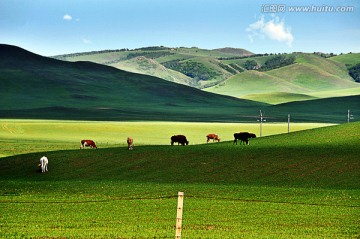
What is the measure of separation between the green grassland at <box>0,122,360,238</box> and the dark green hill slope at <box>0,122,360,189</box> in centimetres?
7

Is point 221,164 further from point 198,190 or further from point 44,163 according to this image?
point 198,190

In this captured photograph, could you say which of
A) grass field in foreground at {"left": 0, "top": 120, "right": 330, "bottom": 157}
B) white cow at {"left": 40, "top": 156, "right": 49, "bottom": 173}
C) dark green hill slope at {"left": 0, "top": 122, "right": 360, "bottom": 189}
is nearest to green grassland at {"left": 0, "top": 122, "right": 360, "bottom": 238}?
dark green hill slope at {"left": 0, "top": 122, "right": 360, "bottom": 189}

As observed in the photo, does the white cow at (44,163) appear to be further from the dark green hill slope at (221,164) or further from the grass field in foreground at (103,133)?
the grass field in foreground at (103,133)

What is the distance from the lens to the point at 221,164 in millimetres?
48031

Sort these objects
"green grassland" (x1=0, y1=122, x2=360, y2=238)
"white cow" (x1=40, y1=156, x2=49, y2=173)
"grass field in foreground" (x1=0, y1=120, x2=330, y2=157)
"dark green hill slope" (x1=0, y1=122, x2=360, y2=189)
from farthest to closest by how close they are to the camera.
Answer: "grass field in foreground" (x1=0, y1=120, x2=330, y2=157), "white cow" (x1=40, y1=156, x2=49, y2=173), "dark green hill slope" (x1=0, y1=122, x2=360, y2=189), "green grassland" (x1=0, y1=122, x2=360, y2=238)

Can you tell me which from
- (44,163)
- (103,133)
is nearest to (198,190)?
(44,163)

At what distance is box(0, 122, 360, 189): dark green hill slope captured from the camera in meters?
42.0

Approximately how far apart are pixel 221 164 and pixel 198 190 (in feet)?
43.3

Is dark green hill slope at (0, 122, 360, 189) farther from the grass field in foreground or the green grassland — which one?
the grass field in foreground

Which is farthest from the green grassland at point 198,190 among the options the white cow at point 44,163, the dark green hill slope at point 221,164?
the white cow at point 44,163

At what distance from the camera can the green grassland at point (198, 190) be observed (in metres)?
21.7

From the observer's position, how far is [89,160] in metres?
51.9

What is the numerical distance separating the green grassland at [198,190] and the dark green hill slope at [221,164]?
0.07 metres

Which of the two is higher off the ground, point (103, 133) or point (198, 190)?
point (103, 133)
